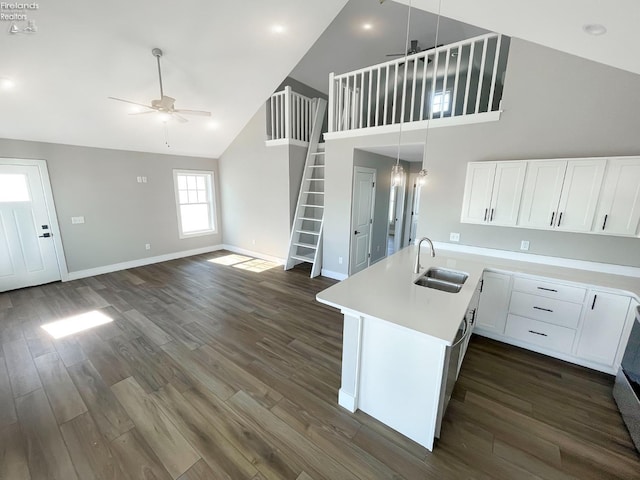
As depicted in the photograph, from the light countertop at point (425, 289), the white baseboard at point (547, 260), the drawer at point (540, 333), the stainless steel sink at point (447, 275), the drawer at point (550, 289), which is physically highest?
the white baseboard at point (547, 260)

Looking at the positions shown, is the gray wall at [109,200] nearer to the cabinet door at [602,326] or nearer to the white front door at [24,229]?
the white front door at [24,229]

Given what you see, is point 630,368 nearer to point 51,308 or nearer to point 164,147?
point 51,308

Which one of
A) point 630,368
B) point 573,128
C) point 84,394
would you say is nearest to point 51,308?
point 84,394

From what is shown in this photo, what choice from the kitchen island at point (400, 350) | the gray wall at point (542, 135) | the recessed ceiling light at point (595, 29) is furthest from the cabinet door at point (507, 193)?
the recessed ceiling light at point (595, 29)

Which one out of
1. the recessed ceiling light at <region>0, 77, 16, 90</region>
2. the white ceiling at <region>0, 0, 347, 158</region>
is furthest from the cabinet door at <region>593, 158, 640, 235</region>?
the recessed ceiling light at <region>0, 77, 16, 90</region>

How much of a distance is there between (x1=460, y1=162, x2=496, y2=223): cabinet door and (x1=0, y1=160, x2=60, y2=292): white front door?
6.45 metres

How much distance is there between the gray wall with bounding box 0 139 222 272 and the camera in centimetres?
441

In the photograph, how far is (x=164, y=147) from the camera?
541 centimetres

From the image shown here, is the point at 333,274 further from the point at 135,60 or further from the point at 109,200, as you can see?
the point at 109,200

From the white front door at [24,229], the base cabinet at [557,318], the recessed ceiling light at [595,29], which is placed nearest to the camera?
the recessed ceiling light at [595,29]

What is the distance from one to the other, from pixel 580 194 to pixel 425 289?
1820 mm

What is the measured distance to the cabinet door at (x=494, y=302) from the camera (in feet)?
9.22

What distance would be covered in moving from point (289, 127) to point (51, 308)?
473 cm

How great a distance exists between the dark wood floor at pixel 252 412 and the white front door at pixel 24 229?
4.90 ft
